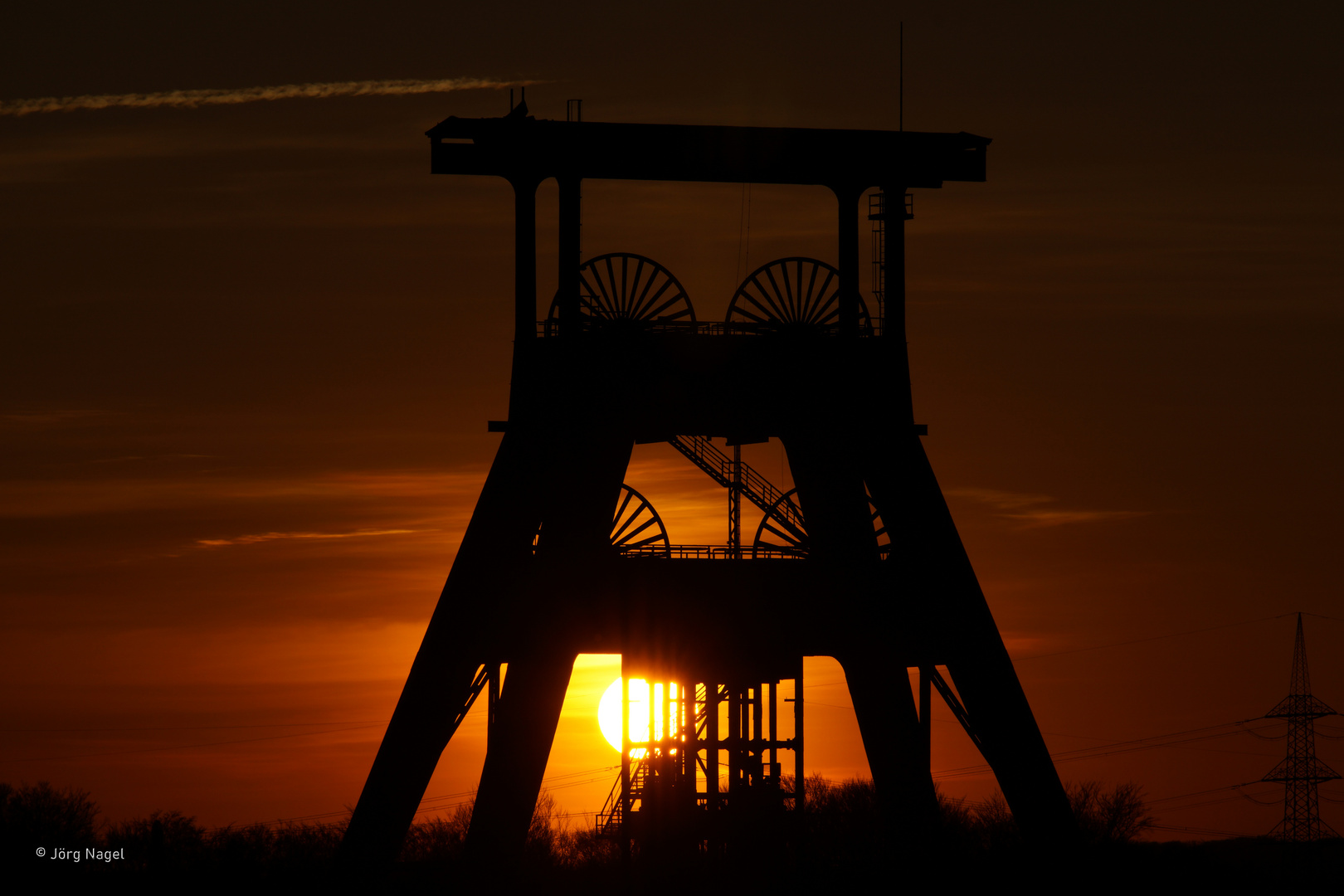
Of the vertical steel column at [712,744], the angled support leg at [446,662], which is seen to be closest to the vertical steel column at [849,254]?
the angled support leg at [446,662]

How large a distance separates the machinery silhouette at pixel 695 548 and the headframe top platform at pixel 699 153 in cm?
5

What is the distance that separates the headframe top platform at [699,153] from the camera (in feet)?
139

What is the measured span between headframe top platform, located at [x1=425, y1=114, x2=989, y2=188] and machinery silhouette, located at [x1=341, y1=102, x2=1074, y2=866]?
0.17ft

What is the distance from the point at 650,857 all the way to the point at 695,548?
302 inches

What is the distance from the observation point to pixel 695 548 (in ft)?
141

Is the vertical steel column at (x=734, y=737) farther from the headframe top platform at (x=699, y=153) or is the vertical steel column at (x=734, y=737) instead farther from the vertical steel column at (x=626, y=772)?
the headframe top platform at (x=699, y=153)

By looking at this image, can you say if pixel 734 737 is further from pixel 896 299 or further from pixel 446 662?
pixel 896 299

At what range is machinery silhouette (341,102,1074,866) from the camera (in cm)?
4188

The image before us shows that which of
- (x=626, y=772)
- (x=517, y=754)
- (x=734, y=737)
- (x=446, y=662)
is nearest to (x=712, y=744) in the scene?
(x=734, y=737)

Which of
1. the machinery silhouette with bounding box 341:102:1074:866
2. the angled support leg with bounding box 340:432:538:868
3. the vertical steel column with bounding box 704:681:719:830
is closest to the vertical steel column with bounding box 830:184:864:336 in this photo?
the machinery silhouette with bounding box 341:102:1074:866

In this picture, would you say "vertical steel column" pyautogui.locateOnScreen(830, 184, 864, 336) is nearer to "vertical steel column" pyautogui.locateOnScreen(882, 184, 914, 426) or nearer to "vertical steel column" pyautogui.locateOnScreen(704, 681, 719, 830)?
"vertical steel column" pyautogui.locateOnScreen(882, 184, 914, 426)

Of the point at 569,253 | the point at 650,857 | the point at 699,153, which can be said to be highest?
the point at 699,153

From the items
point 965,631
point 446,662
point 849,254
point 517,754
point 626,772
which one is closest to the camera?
point 446,662

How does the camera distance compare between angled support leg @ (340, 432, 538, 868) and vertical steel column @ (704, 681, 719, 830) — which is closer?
angled support leg @ (340, 432, 538, 868)
